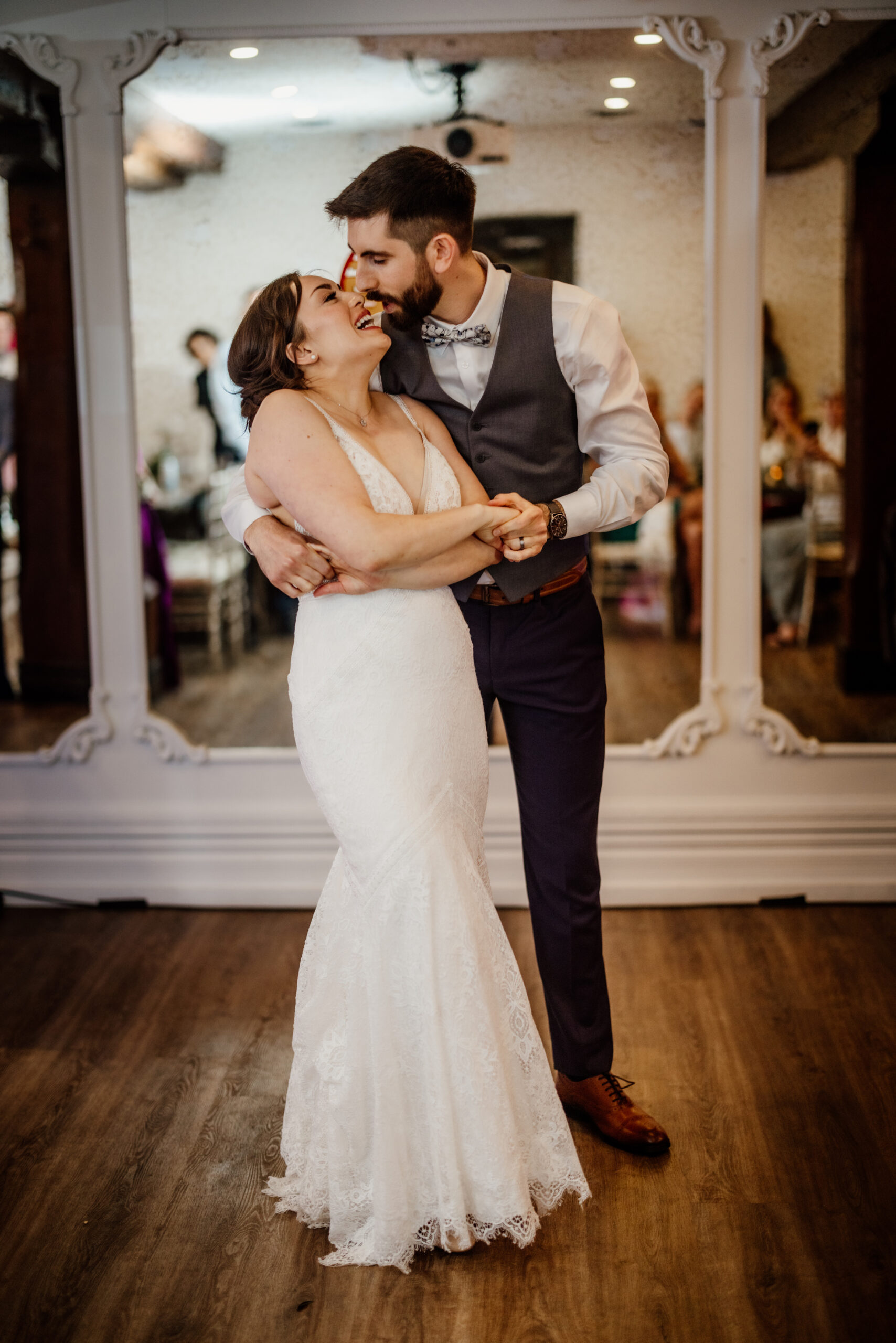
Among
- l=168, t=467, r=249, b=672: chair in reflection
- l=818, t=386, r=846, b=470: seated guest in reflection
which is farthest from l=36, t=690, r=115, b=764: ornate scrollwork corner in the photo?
l=818, t=386, r=846, b=470: seated guest in reflection

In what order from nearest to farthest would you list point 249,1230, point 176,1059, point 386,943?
1. point 386,943
2. point 249,1230
3. point 176,1059

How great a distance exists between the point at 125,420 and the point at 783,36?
78.8 inches

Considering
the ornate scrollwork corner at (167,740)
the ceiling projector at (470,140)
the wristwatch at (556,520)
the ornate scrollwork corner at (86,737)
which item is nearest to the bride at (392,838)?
the wristwatch at (556,520)

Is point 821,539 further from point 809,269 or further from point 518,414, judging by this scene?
point 518,414

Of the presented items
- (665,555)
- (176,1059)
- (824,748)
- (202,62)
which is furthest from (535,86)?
(176,1059)

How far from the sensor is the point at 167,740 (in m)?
3.54

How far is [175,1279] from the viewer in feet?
6.40

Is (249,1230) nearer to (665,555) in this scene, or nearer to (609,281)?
(665,555)

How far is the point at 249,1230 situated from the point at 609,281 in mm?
2487

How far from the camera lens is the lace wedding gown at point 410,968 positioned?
1.92 meters

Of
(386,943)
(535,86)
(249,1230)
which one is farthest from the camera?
(535,86)

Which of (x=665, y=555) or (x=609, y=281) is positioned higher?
(x=609, y=281)

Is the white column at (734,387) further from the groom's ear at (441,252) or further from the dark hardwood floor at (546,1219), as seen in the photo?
the groom's ear at (441,252)

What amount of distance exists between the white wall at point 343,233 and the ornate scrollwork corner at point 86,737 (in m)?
0.81
